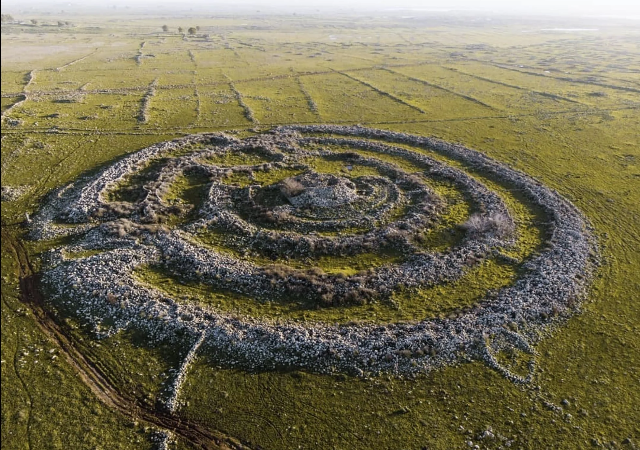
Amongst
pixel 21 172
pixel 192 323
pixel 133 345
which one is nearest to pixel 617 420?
pixel 192 323

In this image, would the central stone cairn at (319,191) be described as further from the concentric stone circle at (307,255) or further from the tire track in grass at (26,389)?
the tire track in grass at (26,389)

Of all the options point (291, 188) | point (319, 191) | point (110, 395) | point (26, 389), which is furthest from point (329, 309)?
point (26, 389)

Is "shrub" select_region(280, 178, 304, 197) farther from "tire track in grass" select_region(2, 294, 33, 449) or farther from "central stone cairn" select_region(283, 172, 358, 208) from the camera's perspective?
"tire track in grass" select_region(2, 294, 33, 449)

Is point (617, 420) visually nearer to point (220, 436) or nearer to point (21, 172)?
point (220, 436)

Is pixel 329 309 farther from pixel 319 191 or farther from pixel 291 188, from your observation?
pixel 291 188

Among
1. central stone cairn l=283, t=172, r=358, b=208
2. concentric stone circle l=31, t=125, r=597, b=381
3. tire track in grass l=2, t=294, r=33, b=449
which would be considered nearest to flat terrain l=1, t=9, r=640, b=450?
tire track in grass l=2, t=294, r=33, b=449

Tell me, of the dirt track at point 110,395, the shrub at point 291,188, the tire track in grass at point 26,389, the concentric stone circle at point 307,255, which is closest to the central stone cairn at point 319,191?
the shrub at point 291,188
